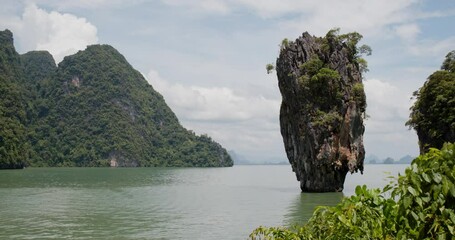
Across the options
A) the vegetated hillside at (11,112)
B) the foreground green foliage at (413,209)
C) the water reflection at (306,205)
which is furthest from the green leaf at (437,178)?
the vegetated hillside at (11,112)

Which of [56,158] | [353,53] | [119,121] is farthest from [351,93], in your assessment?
[119,121]

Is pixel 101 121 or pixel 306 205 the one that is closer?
pixel 306 205

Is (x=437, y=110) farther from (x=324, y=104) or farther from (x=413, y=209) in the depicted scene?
(x=413, y=209)

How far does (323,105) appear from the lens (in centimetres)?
3838

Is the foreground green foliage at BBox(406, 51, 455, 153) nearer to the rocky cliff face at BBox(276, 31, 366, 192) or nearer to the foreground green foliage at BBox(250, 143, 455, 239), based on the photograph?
the rocky cliff face at BBox(276, 31, 366, 192)

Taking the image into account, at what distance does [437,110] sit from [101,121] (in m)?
130

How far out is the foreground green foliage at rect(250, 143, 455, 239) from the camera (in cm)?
221

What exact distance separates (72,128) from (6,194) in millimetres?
113216

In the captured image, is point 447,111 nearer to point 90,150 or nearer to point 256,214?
point 256,214

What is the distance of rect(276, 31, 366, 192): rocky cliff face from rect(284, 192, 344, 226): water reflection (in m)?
2.52

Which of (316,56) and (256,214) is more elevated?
(316,56)

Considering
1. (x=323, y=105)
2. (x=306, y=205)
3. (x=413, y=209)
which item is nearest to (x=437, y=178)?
(x=413, y=209)

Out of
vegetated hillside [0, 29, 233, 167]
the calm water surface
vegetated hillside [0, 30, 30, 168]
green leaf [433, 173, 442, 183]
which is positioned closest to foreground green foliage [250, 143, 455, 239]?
green leaf [433, 173, 442, 183]

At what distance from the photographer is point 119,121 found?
15538 cm
